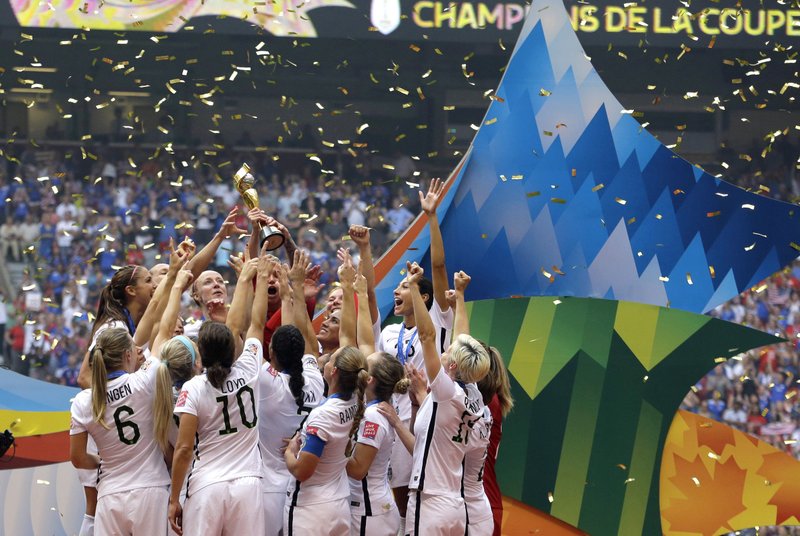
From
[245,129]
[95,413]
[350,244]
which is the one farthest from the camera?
[245,129]

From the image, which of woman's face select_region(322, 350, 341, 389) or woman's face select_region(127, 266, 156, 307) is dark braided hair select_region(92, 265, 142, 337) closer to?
woman's face select_region(127, 266, 156, 307)

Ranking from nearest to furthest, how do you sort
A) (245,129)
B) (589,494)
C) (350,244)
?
(589,494) → (350,244) → (245,129)

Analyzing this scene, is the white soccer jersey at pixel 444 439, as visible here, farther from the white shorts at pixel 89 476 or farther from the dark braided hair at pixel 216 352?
the white shorts at pixel 89 476

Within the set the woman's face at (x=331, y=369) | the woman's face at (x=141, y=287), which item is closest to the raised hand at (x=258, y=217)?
the woman's face at (x=141, y=287)

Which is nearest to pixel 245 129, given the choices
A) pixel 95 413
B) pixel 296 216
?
pixel 296 216

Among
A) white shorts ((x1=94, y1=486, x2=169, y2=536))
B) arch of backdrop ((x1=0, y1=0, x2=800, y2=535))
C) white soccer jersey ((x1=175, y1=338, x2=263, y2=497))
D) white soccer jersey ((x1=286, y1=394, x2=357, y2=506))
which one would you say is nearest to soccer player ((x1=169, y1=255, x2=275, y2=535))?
white soccer jersey ((x1=175, y1=338, x2=263, y2=497))

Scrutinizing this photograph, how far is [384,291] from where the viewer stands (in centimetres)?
837

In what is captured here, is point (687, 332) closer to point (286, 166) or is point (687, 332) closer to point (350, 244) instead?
point (350, 244)

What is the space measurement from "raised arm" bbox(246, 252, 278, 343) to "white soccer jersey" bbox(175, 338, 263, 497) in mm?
384

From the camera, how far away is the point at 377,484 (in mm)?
5840

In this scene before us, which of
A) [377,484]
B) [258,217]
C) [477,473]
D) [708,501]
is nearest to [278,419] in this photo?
[377,484]

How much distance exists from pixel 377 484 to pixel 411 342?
1.15 meters

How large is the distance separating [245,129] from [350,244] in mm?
4899

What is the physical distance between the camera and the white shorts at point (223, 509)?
524 centimetres
